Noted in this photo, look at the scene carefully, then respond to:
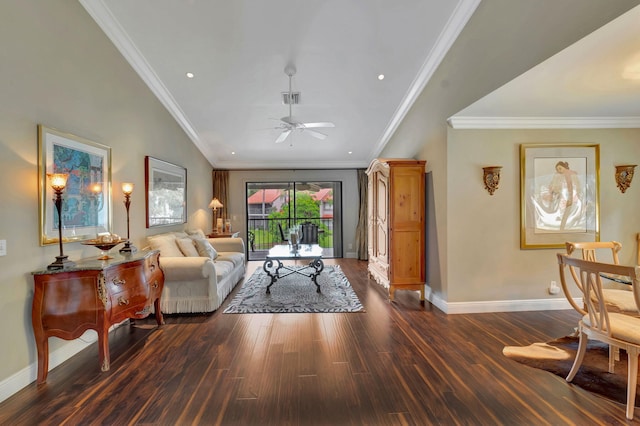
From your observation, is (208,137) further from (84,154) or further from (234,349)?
(234,349)

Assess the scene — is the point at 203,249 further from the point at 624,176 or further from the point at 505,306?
the point at 624,176

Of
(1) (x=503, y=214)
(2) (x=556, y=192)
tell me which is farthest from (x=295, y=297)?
(2) (x=556, y=192)

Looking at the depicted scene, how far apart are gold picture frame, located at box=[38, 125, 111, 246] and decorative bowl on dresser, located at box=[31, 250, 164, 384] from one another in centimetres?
41

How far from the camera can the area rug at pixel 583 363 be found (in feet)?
6.96

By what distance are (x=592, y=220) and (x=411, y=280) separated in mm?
2371

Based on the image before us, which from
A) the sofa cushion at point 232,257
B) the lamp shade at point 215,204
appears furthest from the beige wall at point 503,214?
the lamp shade at point 215,204

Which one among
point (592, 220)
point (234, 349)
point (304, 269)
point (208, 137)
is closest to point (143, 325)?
point (234, 349)

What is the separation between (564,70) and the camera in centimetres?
242

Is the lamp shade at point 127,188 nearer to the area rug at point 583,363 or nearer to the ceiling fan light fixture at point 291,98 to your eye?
the ceiling fan light fixture at point 291,98

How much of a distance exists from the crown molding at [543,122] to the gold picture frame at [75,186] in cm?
405

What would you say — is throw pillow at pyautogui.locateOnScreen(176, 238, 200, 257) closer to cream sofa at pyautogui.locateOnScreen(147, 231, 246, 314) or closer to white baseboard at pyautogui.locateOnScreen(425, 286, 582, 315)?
cream sofa at pyautogui.locateOnScreen(147, 231, 246, 314)

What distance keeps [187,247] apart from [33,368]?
7.32ft

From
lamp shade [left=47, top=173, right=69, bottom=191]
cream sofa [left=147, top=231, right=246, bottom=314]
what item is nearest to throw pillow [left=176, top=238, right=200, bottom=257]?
cream sofa [left=147, top=231, right=246, bottom=314]

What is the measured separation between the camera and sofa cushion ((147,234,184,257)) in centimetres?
391
